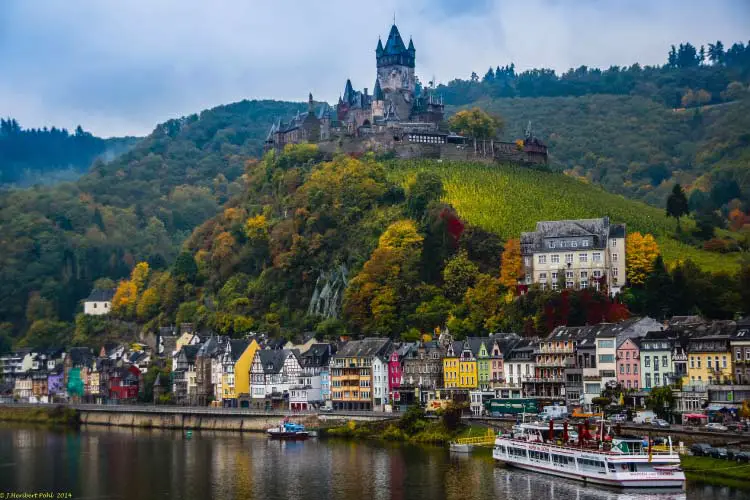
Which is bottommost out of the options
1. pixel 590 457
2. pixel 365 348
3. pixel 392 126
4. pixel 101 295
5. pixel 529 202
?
pixel 590 457

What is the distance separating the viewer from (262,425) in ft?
339

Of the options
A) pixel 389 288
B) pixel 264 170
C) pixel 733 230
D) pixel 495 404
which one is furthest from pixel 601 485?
pixel 264 170

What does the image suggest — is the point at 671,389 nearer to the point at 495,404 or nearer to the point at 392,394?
the point at 495,404

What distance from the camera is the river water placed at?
217 feet

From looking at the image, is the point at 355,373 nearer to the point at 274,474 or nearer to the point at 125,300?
the point at 274,474

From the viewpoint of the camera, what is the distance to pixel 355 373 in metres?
106

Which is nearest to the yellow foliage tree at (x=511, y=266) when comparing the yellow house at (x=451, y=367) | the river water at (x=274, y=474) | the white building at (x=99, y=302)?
the yellow house at (x=451, y=367)

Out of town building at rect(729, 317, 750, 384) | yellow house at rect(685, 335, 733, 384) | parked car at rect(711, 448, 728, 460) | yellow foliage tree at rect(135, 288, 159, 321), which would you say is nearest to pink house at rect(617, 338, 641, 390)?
yellow house at rect(685, 335, 733, 384)

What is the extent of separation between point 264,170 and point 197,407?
175ft

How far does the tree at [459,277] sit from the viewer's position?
114 metres

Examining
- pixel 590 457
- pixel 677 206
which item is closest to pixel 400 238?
pixel 677 206

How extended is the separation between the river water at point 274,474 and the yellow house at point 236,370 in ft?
62.8

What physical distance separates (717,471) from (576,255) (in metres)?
44.6

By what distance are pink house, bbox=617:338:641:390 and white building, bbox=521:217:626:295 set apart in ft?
55.4
